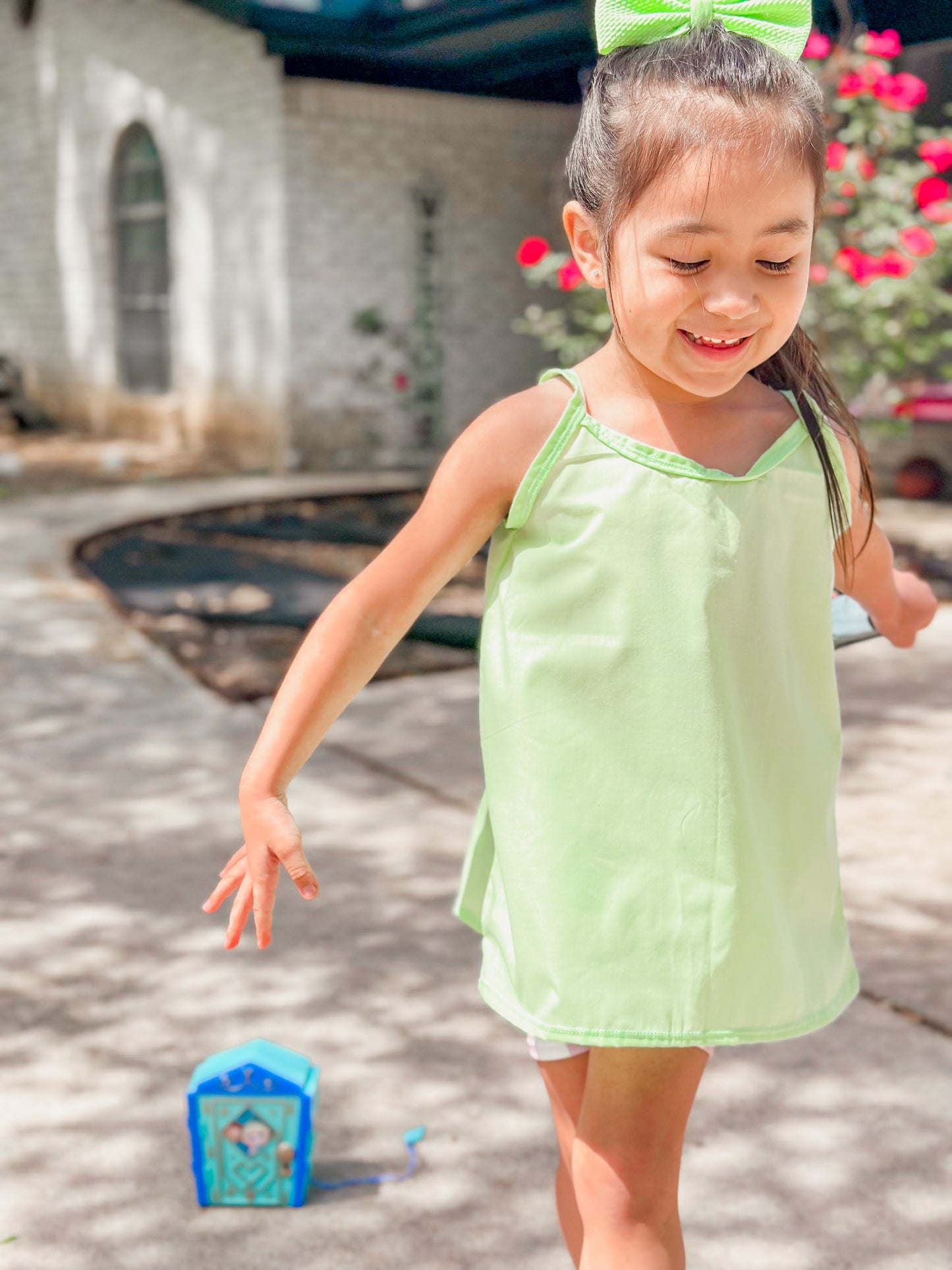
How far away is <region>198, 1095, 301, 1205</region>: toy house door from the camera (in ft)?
7.34

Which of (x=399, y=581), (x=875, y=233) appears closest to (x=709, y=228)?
(x=399, y=581)

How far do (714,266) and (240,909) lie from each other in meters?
0.88

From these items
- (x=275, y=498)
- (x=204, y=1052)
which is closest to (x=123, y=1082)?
(x=204, y=1052)

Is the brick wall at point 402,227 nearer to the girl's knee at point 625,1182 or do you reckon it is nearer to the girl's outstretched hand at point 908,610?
the girl's outstretched hand at point 908,610

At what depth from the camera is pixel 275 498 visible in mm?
10672

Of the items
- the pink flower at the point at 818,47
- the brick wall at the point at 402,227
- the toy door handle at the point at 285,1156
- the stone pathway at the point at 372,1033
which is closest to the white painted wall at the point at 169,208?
the brick wall at the point at 402,227

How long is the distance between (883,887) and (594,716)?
7.10 ft

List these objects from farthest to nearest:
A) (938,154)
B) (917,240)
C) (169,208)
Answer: (169,208) < (917,240) < (938,154)

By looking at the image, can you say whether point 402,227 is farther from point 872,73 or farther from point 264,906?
point 264,906

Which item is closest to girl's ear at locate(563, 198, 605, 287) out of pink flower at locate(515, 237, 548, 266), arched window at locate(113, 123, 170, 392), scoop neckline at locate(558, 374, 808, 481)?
scoop neckline at locate(558, 374, 808, 481)

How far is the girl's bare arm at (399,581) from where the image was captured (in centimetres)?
160

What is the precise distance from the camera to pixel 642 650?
1583 mm

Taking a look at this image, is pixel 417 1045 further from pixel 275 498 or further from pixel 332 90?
pixel 332 90

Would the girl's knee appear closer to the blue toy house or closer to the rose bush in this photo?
the blue toy house
